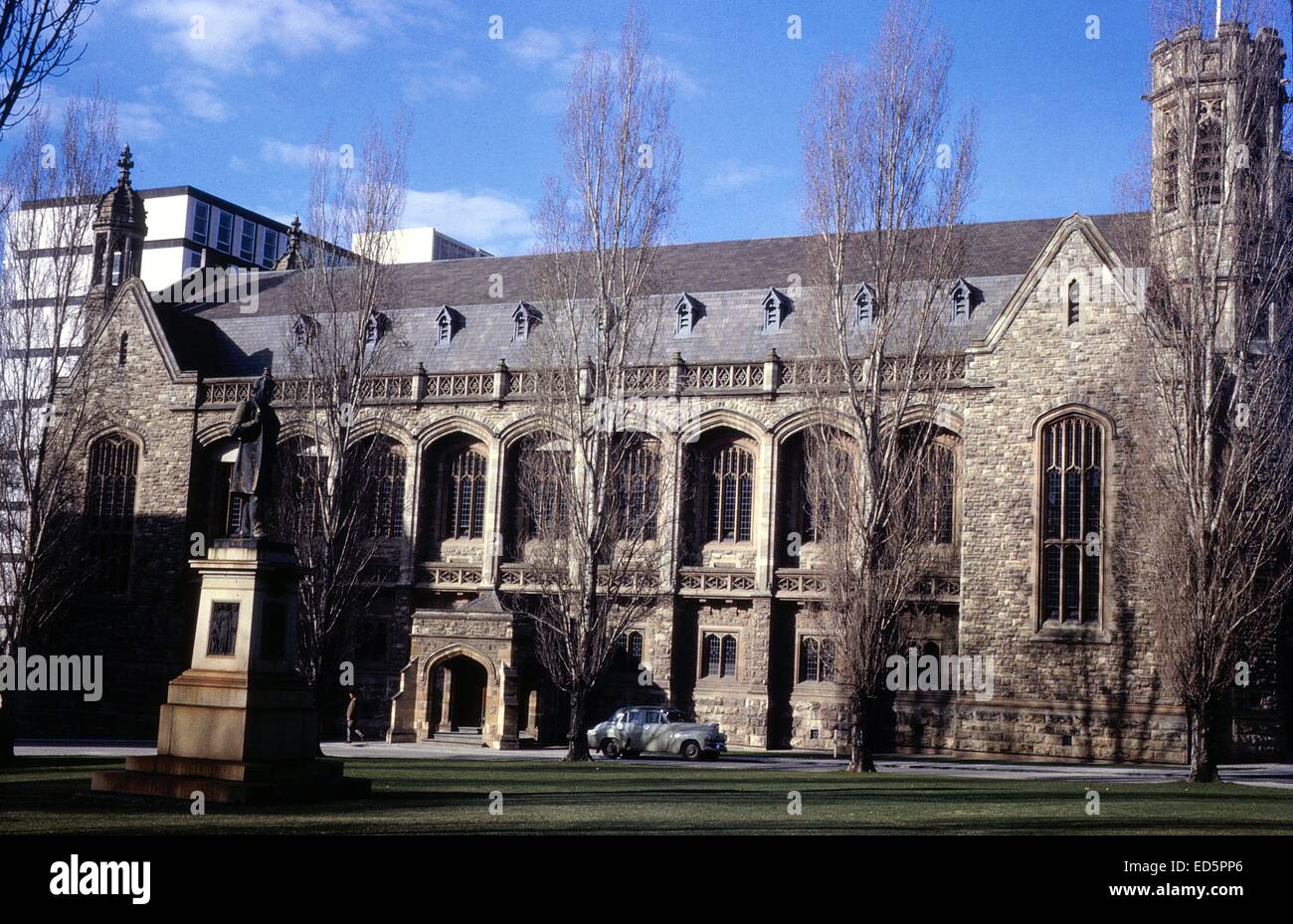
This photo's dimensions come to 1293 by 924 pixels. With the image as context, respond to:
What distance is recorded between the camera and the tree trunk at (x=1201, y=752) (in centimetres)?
2602

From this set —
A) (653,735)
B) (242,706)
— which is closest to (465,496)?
(653,735)

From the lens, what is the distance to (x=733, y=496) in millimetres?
40156

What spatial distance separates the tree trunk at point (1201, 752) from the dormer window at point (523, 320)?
81.7 ft

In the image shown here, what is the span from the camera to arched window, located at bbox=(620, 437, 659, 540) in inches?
1487

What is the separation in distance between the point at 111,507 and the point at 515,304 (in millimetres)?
15039

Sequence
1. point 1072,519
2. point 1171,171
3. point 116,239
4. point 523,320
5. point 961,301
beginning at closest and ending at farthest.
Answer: point 1171,171, point 1072,519, point 961,301, point 523,320, point 116,239

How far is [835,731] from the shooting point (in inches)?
1431

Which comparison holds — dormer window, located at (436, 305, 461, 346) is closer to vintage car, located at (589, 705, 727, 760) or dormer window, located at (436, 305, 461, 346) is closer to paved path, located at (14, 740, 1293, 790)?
paved path, located at (14, 740, 1293, 790)

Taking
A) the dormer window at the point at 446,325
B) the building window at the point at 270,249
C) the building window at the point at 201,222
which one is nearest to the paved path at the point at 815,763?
the dormer window at the point at 446,325

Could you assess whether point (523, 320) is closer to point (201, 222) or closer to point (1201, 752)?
point (1201, 752)

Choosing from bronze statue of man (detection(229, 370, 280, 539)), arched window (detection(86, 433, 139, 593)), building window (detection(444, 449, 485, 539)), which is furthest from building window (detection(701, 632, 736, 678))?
bronze statue of man (detection(229, 370, 280, 539))

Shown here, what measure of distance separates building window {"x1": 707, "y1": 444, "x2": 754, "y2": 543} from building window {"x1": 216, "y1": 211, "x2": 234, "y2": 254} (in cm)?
5102

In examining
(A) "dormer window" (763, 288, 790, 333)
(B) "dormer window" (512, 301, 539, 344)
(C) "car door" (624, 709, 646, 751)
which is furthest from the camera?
(B) "dormer window" (512, 301, 539, 344)

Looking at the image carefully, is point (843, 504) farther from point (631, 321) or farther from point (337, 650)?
point (337, 650)
